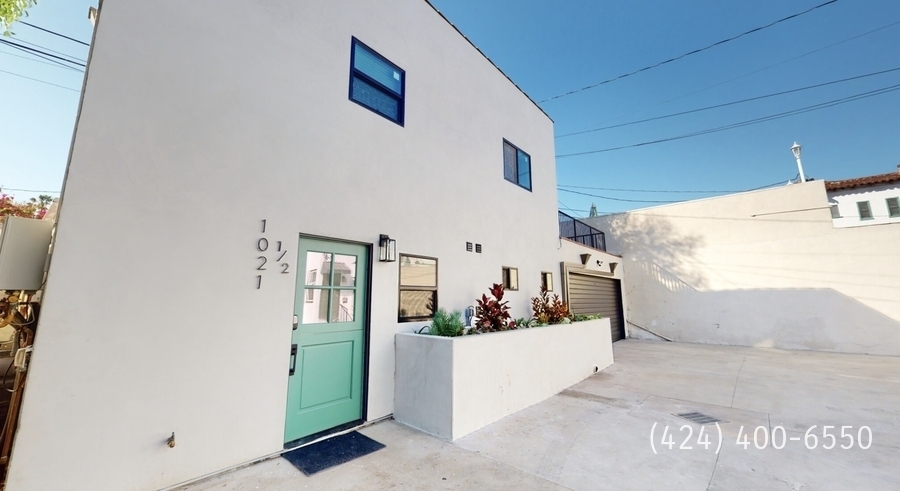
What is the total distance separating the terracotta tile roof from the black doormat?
1332 centimetres

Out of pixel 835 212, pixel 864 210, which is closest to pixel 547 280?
pixel 835 212

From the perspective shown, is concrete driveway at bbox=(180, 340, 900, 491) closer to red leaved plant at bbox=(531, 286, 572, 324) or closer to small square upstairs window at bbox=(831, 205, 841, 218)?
red leaved plant at bbox=(531, 286, 572, 324)

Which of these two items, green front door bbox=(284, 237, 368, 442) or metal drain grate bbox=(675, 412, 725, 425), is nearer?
green front door bbox=(284, 237, 368, 442)

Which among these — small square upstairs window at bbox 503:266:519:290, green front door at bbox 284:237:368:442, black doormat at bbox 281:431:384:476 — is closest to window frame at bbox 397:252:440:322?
green front door at bbox 284:237:368:442

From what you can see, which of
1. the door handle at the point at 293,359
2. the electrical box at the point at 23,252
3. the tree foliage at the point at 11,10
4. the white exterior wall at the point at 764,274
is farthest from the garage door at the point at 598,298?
the tree foliage at the point at 11,10

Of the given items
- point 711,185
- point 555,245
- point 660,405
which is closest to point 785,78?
point 711,185

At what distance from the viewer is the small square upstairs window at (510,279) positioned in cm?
579

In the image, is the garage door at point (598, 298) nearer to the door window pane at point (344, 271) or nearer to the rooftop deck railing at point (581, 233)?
the rooftop deck railing at point (581, 233)

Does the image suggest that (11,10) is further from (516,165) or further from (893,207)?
(893,207)

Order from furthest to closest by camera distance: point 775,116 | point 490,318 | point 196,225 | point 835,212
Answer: point 775,116 < point 835,212 < point 490,318 < point 196,225

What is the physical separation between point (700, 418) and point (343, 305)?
13.9 feet

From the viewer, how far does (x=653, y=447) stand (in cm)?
287

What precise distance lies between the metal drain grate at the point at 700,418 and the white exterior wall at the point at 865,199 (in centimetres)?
945

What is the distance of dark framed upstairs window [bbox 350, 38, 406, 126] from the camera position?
12.4ft
